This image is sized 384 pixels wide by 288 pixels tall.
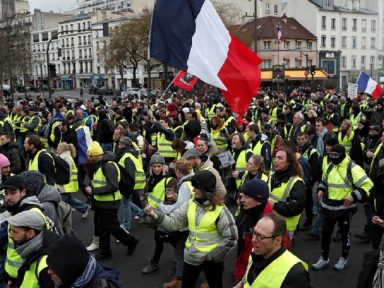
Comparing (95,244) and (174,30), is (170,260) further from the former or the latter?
(174,30)

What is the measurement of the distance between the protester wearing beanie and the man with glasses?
1.15 meters

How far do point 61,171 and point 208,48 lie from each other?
3.07 metres

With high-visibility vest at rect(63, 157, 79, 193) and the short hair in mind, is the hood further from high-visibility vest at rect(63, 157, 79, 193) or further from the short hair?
high-visibility vest at rect(63, 157, 79, 193)

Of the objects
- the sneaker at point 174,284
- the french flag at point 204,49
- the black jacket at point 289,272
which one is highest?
the french flag at point 204,49

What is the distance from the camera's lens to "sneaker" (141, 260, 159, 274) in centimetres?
612

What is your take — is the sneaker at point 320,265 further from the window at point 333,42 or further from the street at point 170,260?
the window at point 333,42

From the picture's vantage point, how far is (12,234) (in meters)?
3.53

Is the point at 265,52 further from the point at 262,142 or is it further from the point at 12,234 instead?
the point at 12,234

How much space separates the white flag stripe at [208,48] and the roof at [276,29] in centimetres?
4890

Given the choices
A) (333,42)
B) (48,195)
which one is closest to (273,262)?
(48,195)

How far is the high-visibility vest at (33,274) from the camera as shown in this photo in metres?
3.34

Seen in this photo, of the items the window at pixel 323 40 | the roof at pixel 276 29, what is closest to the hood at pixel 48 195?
the roof at pixel 276 29

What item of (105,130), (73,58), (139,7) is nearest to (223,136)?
(105,130)

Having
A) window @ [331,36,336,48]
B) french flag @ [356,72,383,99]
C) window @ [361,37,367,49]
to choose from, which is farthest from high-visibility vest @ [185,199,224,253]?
window @ [361,37,367,49]
